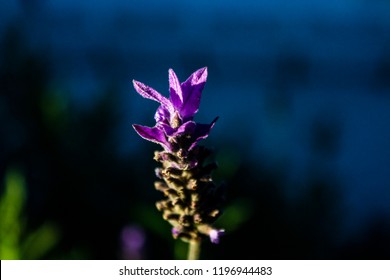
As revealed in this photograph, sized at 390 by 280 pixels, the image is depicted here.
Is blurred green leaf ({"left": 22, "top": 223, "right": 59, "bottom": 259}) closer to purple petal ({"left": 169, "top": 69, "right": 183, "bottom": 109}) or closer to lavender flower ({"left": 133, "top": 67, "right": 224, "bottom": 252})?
lavender flower ({"left": 133, "top": 67, "right": 224, "bottom": 252})

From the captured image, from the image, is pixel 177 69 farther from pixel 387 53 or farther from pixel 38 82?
pixel 38 82

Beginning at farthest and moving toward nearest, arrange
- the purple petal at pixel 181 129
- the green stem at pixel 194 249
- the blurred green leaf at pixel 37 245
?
the blurred green leaf at pixel 37 245 < the green stem at pixel 194 249 < the purple petal at pixel 181 129

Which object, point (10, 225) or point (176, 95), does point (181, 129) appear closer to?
point (176, 95)

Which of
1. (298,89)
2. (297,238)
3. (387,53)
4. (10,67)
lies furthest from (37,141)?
(387,53)

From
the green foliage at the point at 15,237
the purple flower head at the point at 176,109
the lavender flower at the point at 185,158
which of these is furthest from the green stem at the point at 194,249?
the green foliage at the point at 15,237

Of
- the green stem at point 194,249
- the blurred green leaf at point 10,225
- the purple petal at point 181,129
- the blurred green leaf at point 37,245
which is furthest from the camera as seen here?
the blurred green leaf at point 37,245

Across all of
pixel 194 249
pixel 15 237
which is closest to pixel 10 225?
pixel 15 237

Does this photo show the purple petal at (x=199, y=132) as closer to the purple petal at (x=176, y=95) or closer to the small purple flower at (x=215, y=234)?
the purple petal at (x=176, y=95)
